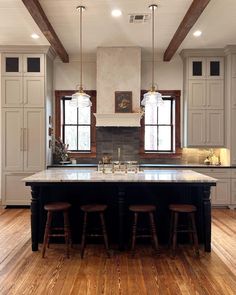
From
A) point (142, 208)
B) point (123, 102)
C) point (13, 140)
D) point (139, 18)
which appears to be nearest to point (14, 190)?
point (13, 140)

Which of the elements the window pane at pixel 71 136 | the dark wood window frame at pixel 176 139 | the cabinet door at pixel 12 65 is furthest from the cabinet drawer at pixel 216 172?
the cabinet door at pixel 12 65

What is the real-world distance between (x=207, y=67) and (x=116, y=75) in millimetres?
1899

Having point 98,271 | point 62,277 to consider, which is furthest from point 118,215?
point 62,277

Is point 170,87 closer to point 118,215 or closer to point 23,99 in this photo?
point 23,99

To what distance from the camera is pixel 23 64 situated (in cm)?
639

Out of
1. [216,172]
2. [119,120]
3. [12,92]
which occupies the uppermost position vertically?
[12,92]

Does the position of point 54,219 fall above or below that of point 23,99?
below

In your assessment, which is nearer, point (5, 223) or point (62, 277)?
point (62, 277)

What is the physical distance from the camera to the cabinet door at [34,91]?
20.9ft

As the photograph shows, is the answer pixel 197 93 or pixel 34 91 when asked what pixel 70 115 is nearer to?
pixel 34 91

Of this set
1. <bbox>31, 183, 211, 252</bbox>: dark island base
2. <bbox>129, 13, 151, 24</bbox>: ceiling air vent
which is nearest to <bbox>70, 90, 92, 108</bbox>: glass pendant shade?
<bbox>31, 183, 211, 252</bbox>: dark island base

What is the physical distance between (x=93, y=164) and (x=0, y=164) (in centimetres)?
193

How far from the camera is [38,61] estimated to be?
6387 mm

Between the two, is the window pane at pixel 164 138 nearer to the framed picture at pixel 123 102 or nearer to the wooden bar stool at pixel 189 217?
the framed picture at pixel 123 102
